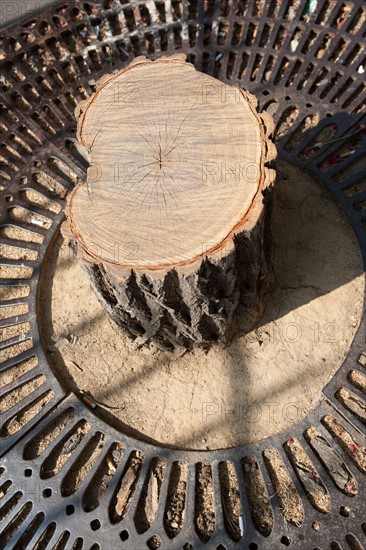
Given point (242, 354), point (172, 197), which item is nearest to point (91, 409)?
point (242, 354)

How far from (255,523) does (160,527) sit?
42cm

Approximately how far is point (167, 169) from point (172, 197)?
13 centimetres

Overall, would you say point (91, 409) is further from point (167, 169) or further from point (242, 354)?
point (167, 169)

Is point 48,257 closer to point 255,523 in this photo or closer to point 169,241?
point 169,241

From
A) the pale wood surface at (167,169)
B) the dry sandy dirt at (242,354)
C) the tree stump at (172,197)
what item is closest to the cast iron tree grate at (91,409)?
the dry sandy dirt at (242,354)

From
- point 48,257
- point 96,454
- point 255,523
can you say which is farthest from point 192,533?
point 48,257

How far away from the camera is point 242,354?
2693 mm

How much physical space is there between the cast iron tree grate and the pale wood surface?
0.94 m

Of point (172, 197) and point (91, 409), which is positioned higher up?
point (172, 197)

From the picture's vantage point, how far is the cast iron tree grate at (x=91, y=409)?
2.34 meters

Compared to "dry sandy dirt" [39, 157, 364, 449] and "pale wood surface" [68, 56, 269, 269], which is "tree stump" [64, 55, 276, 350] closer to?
"pale wood surface" [68, 56, 269, 269]

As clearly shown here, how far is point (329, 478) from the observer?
2355 millimetres

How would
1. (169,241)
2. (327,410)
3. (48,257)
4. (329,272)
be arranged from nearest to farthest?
1. (169,241)
2. (327,410)
3. (329,272)
4. (48,257)

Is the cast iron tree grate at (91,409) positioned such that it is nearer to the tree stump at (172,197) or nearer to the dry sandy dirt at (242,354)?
the dry sandy dirt at (242,354)
